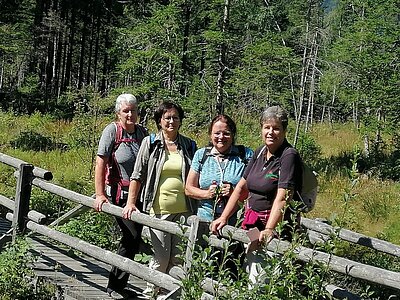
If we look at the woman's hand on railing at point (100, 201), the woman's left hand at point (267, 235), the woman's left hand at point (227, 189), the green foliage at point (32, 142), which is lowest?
the green foliage at point (32, 142)

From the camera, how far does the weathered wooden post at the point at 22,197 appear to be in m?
6.60

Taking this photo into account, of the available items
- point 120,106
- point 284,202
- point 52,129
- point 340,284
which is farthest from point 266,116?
point 52,129

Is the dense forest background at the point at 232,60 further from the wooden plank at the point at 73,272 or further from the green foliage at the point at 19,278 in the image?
the green foliage at the point at 19,278

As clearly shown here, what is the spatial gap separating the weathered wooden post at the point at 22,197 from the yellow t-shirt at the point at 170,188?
80.7 inches

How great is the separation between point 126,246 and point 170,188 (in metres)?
0.77

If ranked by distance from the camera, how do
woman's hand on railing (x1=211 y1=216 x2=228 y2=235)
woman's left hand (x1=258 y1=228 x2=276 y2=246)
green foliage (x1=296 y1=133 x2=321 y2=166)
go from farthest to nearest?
green foliage (x1=296 y1=133 x2=321 y2=166), woman's hand on railing (x1=211 y1=216 x2=228 y2=235), woman's left hand (x1=258 y1=228 x2=276 y2=246)

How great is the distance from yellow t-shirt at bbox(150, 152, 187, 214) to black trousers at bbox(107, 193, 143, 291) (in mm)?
411

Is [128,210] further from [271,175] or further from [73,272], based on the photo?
[73,272]

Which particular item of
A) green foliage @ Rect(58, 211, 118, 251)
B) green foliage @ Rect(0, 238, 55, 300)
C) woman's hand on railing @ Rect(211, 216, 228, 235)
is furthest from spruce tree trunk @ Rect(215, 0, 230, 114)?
woman's hand on railing @ Rect(211, 216, 228, 235)

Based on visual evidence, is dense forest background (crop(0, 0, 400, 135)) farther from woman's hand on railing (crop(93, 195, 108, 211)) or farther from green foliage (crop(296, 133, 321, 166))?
woman's hand on railing (crop(93, 195, 108, 211))

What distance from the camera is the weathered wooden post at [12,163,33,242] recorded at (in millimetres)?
6598

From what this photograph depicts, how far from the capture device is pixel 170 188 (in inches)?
201

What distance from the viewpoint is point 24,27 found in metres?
34.9

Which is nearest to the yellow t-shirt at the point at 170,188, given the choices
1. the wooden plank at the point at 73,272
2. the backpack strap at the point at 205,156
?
the backpack strap at the point at 205,156
